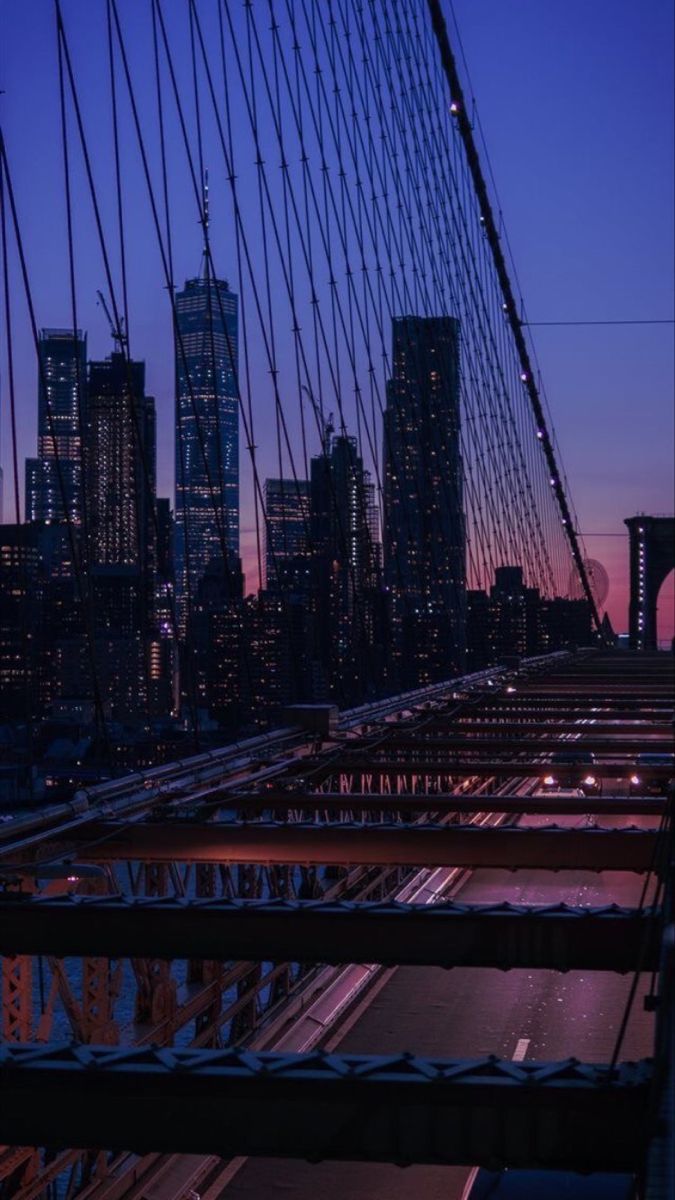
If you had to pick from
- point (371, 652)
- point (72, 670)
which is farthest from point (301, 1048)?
point (72, 670)

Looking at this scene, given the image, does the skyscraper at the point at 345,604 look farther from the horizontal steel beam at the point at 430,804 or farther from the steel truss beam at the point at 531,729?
the horizontal steel beam at the point at 430,804

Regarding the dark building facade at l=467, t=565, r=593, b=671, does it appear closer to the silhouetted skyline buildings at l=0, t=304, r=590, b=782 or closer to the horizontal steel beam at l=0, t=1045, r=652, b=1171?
the silhouetted skyline buildings at l=0, t=304, r=590, b=782

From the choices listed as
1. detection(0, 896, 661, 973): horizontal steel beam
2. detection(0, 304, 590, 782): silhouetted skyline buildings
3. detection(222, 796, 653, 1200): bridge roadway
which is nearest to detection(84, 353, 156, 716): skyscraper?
detection(0, 304, 590, 782): silhouetted skyline buildings

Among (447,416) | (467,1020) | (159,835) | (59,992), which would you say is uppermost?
(447,416)

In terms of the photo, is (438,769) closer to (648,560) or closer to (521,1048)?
(521,1048)

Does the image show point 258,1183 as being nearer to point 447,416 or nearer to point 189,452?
point 447,416

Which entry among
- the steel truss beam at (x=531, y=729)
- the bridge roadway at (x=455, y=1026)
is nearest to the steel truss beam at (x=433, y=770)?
the bridge roadway at (x=455, y=1026)
